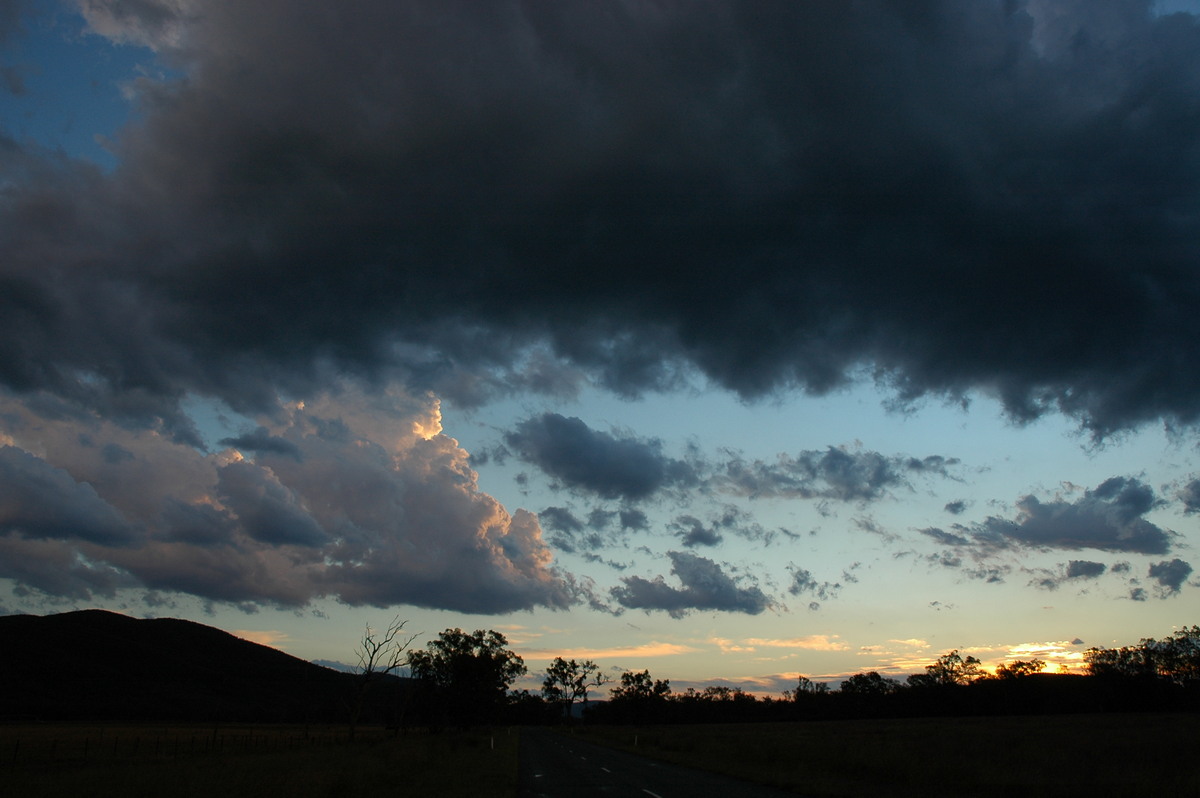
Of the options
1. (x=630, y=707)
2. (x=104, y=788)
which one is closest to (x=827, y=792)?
(x=104, y=788)

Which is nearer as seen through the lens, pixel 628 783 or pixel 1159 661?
pixel 628 783

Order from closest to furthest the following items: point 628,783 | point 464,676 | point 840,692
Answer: point 628,783, point 464,676, point 840,692

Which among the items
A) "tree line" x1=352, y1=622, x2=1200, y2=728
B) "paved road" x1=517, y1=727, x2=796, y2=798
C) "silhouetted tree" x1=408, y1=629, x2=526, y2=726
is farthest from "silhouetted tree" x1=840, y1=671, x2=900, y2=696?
"paved road" x1=517, y1=727, x2=796, y2=798

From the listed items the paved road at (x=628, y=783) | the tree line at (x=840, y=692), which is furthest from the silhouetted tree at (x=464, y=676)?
the paved road at (x=628, y=783)

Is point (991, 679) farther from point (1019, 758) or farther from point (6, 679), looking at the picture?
point (6, 679)

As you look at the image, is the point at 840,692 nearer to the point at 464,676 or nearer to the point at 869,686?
the point at 869,686

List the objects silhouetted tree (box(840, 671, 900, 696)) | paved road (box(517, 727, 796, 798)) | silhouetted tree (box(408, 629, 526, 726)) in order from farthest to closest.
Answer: silhouetted tree (box(840, 671, 900, 696)), silhouetted tree (box(408, 629, 526, 726)), paved road (box(517, 727, 796, 798))

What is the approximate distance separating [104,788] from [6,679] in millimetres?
218249

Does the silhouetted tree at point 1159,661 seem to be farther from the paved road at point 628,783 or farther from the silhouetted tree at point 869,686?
the paved road at point 628,783

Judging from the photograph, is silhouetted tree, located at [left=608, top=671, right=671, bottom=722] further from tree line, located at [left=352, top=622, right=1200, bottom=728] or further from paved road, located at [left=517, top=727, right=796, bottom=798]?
paved road, located at [left=517, top=727, right=796, bottom=798]

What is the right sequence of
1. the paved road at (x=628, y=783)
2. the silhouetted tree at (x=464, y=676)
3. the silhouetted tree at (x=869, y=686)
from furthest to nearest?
the silhouetted tree at (x=869, y=686) → the silhouetted tree at (x=464, y=676) → the paved road at (x=628, y=783)

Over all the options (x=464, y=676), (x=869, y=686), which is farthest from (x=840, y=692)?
(x=464, y=676)

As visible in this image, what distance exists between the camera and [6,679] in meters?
182

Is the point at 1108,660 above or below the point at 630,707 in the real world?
above
